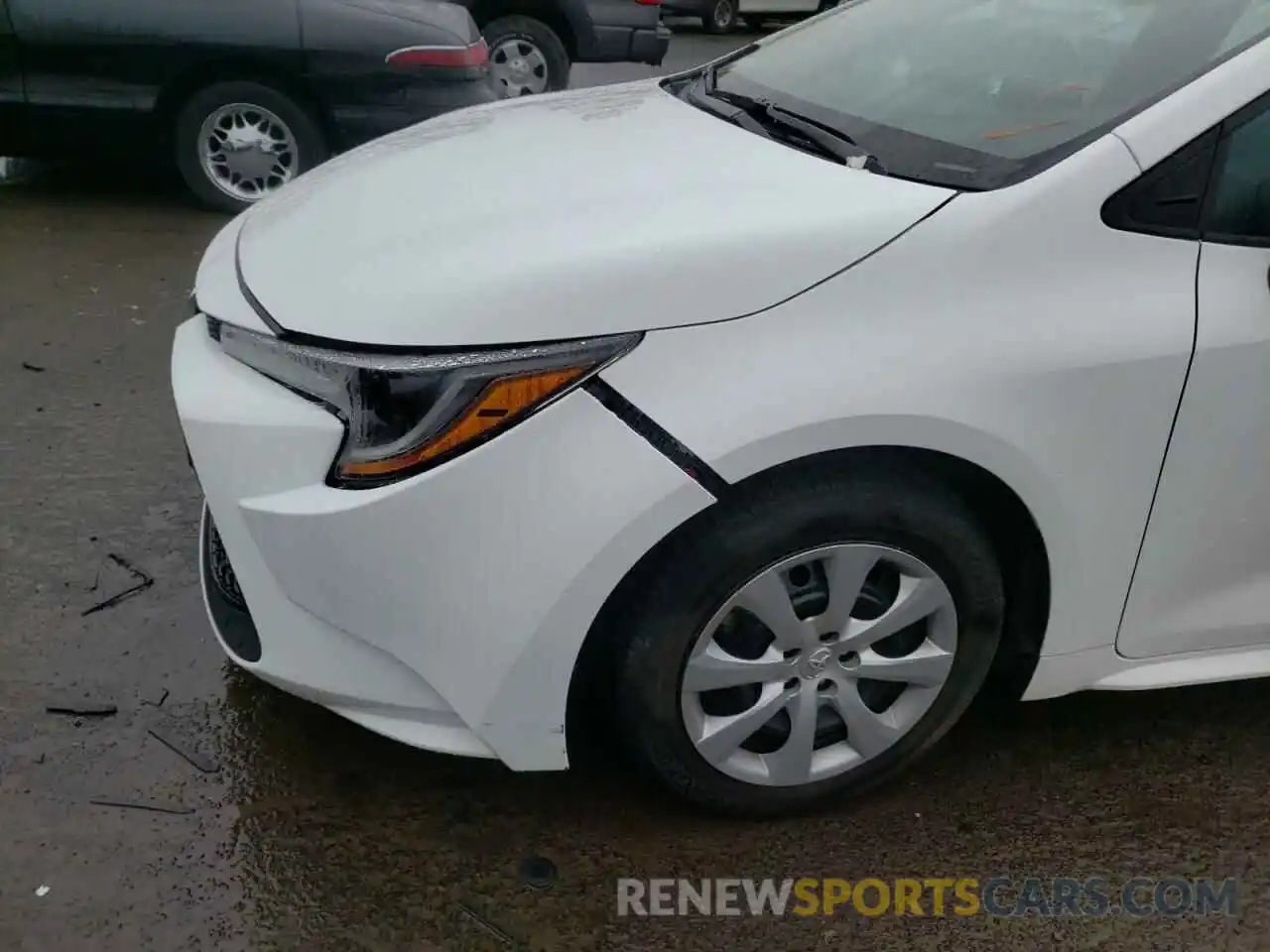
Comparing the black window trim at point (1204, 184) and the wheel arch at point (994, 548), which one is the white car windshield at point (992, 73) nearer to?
the black window trim at point (1204, 184)

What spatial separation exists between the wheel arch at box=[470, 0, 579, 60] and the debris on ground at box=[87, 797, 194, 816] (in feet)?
20.2

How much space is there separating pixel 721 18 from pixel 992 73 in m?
13.4

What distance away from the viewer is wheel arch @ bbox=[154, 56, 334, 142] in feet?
16.7

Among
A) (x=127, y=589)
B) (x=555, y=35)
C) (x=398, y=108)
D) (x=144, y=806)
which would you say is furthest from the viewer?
(x=555, y=35)

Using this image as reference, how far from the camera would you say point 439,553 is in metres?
1.74

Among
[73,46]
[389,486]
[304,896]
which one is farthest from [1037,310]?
[73,46]

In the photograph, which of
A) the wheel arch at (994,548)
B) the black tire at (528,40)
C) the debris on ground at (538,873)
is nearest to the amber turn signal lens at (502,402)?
the wheel arch at (994,548)

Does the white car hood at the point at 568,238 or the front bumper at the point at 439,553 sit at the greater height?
the white car hood at the point at 568,238

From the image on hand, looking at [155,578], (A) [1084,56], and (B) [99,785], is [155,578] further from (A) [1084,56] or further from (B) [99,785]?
(A) [1084,56]

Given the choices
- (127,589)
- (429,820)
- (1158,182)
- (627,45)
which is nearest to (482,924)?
(429,820)

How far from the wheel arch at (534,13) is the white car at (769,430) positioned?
5615 mm

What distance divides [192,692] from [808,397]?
4.98 ft

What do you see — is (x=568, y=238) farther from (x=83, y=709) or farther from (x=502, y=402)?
(x=83, y=709)

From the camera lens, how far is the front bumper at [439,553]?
1.71 metres
